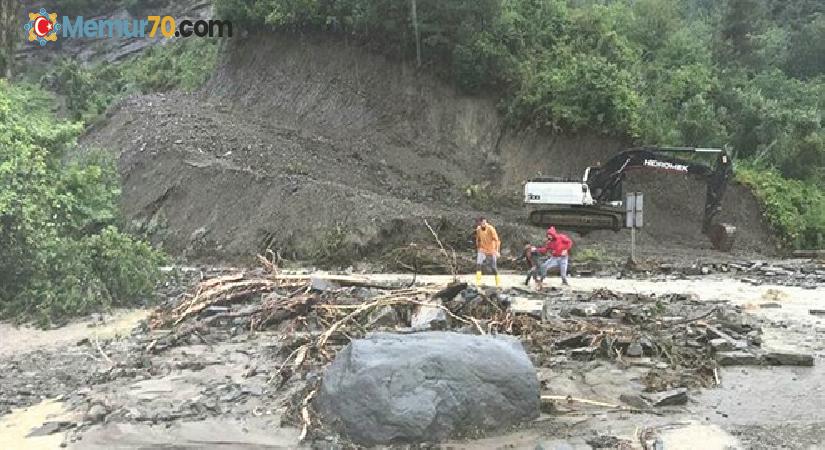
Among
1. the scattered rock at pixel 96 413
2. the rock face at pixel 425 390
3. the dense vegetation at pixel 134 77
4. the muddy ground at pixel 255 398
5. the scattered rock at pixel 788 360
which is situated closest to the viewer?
the rock face at pixel 425 390

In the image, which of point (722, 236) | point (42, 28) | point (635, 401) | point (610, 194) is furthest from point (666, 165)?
point (42, 28)

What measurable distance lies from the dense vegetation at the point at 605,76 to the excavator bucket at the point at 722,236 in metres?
2.86

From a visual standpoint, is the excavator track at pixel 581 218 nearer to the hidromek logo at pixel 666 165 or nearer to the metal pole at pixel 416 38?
the hidromek logo at pixel 666 165

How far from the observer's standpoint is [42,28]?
59.8 metres

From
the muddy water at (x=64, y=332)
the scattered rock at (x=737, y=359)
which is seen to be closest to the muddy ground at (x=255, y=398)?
the scattered rock at (x=737, y=359)

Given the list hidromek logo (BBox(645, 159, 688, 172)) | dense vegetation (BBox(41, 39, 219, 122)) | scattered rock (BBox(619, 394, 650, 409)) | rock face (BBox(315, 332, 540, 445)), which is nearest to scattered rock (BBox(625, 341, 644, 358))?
scattered rock (BBox(619, 394, 650, 409))

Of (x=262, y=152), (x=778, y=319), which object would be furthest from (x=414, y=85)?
(x=778, y=319)

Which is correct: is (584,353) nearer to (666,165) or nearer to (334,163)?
(666,165)

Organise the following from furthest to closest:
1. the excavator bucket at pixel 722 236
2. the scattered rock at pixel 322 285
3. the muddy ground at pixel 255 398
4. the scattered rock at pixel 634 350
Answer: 1. the excavator bucket at pixel 722 236
2. the scattered rock at pixel 322 285
3. the scattered rock at pixel 634 350
4. the muddy ground at pixel 255 398

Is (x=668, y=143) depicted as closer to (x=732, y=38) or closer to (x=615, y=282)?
(x=615, y=282)

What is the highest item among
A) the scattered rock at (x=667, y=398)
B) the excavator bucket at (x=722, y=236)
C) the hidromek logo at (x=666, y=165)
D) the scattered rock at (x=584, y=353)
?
the hidromek logo at (x=666, y=165)

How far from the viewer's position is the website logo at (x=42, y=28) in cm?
5988

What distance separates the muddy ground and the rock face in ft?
0.89

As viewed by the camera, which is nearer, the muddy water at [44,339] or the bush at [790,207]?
the muddy water at [44,339]
